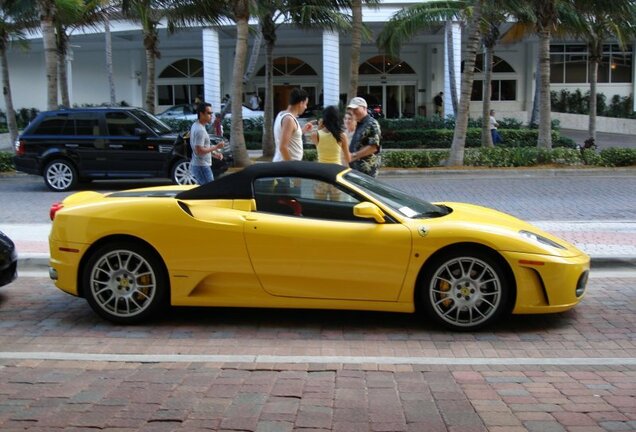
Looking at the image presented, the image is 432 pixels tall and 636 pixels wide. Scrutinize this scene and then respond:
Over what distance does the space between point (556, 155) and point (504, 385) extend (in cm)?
1498

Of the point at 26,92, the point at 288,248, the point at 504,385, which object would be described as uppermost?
the point at 26,92

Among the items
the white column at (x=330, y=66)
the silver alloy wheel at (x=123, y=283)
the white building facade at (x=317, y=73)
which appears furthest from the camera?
the white building facade at (x=317, y=73)

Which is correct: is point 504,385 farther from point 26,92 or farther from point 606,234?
point 26,92

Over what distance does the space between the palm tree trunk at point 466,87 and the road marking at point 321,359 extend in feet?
43.7

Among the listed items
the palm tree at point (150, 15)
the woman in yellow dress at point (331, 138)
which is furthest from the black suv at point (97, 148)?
the woman in yellow dress at point (331, 138)

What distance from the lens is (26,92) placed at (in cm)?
3922

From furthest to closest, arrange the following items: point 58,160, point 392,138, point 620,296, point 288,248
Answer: point 392,138 → point 58,160 → point 620,296 → point 288,248

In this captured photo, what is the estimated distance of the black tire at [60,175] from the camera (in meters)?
15.1

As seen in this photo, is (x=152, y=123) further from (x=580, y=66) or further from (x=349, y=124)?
(x=580, y=66)

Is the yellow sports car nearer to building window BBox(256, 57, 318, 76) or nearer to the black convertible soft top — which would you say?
the black convertible soft top

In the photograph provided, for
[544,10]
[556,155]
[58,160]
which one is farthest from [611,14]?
[58,160]

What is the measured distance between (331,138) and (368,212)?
2.57 meters

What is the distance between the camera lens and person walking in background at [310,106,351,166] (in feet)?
25.6

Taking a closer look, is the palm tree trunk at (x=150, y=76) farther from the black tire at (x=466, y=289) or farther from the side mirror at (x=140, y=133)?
the black tire at (x=466, y=289)
